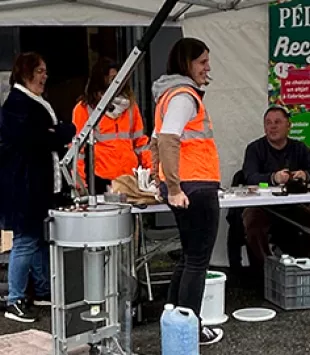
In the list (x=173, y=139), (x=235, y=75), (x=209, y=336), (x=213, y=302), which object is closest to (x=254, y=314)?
(x=213, y=302)

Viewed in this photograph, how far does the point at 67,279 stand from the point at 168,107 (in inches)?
36.7

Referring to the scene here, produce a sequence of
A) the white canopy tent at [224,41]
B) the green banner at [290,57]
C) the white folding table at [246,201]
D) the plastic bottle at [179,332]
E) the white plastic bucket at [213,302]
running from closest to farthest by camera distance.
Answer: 1. the plastic bottle at [179,332]
2. the white folding table at [246,201]
3. the white plastic bucket at [213,302]
4. the white canopy tent at [224,41]
5. the green banner at [290,57]

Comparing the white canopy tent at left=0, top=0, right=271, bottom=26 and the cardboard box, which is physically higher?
the white canopy tent at left=0, top=0, right=271, bottom=26

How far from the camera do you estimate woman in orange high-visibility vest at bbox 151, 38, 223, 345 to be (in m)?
3.69

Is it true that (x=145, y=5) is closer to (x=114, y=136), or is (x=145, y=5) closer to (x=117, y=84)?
(x=114, y=136)

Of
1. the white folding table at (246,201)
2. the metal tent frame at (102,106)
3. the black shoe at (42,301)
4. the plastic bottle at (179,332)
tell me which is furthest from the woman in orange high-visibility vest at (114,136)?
the plastic bottle at (179,332)

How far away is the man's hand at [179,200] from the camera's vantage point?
368 cm

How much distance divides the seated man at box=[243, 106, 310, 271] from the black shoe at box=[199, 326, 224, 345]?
1136 mm

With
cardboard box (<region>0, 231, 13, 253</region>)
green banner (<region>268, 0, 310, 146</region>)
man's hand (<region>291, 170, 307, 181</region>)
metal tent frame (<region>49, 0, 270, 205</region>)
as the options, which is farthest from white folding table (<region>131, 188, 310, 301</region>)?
cardboard box (<region>0, 231, 13, 253</region>)

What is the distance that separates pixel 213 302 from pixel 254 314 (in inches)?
12.2

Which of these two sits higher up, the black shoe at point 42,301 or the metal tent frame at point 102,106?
the metal tent frame at point 102,106

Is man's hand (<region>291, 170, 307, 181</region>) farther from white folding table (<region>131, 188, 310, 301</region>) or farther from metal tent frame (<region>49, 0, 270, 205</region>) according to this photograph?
metal tent frame (<region>49, 0, 270, 205</region>)

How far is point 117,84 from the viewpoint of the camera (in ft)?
11.0

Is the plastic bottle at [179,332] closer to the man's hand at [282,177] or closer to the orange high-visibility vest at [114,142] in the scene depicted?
the orange high-visibility vest at [114,142]
